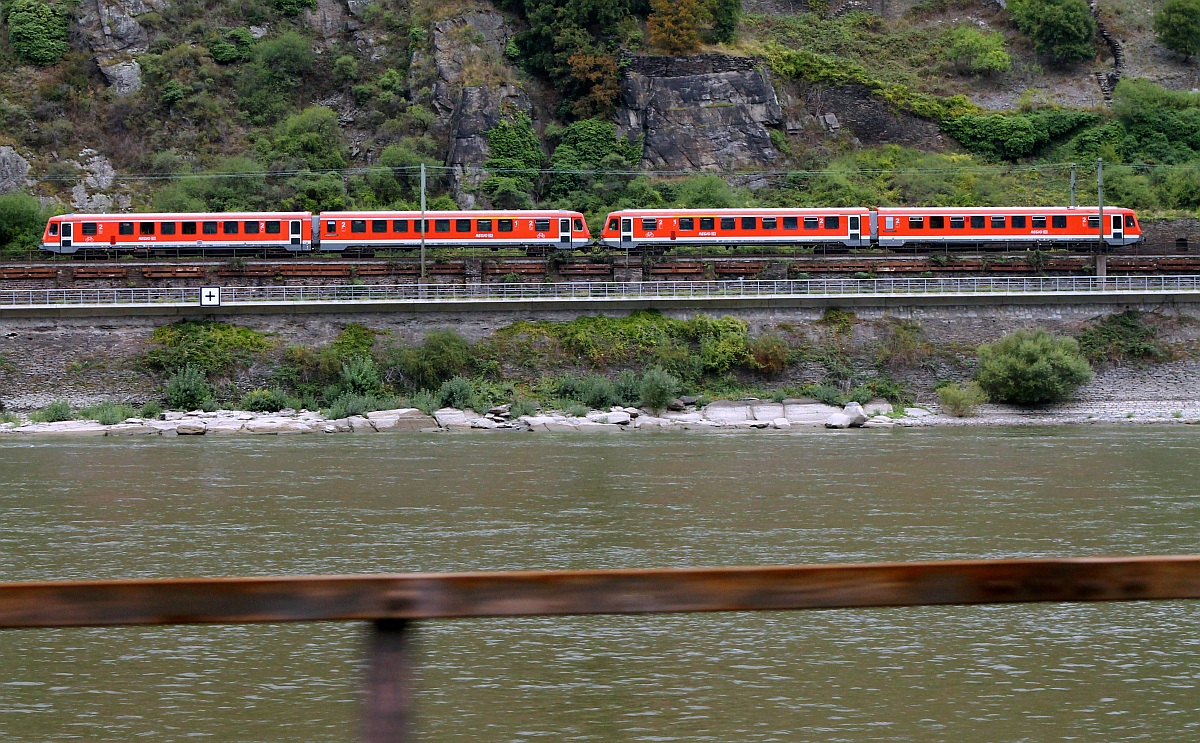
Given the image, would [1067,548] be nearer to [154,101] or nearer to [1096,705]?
[1096,705]

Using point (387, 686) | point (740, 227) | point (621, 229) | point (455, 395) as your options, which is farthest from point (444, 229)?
point (387, 686)

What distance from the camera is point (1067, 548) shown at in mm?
17219

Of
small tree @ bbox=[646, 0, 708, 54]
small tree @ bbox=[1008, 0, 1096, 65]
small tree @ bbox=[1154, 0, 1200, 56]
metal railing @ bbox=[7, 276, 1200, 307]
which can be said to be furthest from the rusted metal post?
small tree @ bbox=[1154, 0, 1200, 56]

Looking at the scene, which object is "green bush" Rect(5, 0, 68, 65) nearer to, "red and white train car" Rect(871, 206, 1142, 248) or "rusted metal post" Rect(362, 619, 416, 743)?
"red and white train car" Rect(871, 206, 1142, 248)

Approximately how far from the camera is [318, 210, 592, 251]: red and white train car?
50.3 meters

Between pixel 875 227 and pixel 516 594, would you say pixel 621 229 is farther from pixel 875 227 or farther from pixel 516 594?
pixel 516 594

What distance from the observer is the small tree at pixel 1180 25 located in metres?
73.8

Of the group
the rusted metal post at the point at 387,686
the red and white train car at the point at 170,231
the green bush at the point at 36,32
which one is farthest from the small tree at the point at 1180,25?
the rusted metal post at the point at 387,686

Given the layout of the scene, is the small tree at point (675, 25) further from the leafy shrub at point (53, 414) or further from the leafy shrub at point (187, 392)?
the leafy shrub at point (53, 414)

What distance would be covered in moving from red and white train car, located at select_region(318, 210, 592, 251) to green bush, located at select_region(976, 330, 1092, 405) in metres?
18.7

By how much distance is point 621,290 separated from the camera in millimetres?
46000

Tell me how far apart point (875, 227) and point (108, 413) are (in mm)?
31566

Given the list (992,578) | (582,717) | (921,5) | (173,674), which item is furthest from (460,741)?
(921,5)

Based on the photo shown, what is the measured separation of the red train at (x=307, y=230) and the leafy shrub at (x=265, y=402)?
33.6ft
